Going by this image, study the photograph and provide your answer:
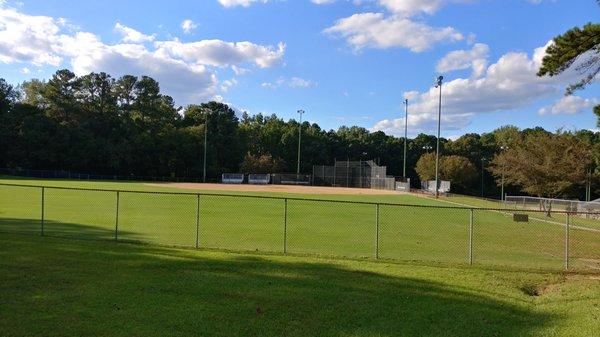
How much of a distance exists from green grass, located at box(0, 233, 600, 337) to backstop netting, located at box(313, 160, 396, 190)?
75.3m

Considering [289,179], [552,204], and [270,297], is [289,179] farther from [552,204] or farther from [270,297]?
[270,297]

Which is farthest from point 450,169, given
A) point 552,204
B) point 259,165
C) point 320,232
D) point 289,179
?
point 320,232

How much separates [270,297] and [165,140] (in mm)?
96884

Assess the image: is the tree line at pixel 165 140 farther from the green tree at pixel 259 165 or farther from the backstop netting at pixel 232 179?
the backstop netting at pixel 232 179

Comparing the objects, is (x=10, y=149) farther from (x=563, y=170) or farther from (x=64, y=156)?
(x=563, y=170)

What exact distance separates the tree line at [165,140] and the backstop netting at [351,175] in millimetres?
10904

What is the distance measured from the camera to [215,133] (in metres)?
113

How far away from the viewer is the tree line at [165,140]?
89.9 meters

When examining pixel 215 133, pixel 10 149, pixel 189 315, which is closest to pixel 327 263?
pixel 189 315

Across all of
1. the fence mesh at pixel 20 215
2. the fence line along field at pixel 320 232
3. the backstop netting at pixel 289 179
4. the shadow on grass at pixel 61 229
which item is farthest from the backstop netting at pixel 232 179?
the shadow on grass at pixel 61 229

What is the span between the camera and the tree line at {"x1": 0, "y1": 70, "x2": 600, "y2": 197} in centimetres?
8994

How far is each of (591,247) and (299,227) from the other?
450 inches

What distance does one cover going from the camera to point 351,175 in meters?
93.2

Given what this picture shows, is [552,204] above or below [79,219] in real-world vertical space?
above
